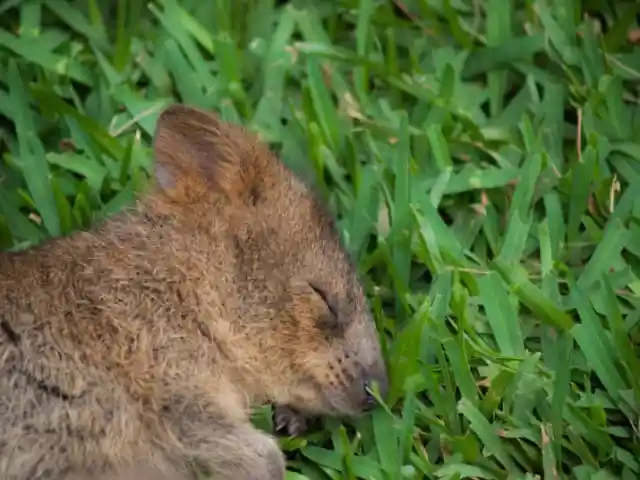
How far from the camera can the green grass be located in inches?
106

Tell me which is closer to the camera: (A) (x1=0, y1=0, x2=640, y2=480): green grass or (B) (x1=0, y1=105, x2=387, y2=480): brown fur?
(B) (x1=0, y1=105, x2=387, y2=480): brown fur

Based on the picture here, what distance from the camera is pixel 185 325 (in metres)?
2.46

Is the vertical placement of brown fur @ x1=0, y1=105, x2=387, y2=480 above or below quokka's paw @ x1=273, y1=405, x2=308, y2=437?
above

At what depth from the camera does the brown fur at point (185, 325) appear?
230cm

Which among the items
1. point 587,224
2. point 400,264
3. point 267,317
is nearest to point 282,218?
point 267,317

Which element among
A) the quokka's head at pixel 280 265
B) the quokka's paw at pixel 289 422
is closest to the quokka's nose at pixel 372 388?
the quokka's head at pixel 280 265

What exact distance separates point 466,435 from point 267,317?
575 millimetres

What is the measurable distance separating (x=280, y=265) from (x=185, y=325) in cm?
28

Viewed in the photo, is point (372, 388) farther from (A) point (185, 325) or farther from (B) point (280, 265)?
(A) point (185, 325)

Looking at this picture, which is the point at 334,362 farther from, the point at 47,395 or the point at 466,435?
the point at 47,395

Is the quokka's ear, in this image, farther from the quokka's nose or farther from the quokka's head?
the quokka's nose

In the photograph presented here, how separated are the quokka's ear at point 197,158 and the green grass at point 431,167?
1.38 feet

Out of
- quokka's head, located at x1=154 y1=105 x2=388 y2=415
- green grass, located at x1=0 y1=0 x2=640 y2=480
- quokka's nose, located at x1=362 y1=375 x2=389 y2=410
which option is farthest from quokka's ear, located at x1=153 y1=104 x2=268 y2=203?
quokka's nose, located at x1=362 y1=375 x2=389 y2=410

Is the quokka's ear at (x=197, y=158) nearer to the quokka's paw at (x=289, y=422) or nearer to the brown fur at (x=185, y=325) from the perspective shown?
the brown fur at (x=185, y=325)
